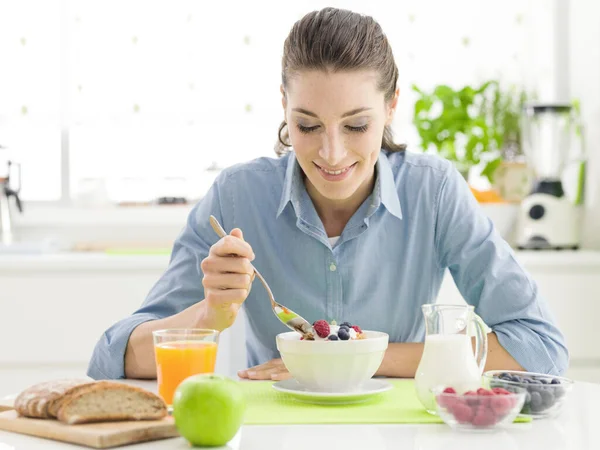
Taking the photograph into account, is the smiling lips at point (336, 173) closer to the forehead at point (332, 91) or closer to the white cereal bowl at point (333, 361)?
the forehead at point (332, 91)

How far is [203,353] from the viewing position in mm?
1420

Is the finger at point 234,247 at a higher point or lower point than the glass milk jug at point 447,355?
higher

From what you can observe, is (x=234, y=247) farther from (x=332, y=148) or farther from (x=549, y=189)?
(x=549, y=189)

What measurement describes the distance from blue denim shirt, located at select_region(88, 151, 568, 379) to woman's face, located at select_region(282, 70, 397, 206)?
0.15 metres

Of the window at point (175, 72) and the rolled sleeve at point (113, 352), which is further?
the window at point (175, 72)

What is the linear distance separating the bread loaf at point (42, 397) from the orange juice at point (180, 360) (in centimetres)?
14

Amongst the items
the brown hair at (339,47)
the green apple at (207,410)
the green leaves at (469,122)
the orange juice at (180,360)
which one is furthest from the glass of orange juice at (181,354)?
the green leaves at (469,122)

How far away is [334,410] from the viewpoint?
1.43 m

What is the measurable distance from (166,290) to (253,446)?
0.78 meters

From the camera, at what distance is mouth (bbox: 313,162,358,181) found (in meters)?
1.84

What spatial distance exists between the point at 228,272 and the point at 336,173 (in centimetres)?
35

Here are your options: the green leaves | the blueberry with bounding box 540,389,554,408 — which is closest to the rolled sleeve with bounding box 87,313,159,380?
the blueberry with bounding box 540,389,554,408

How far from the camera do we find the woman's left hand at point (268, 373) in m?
1.70

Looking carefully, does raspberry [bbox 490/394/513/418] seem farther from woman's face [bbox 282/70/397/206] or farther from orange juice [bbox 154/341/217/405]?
woman's face [bbox 282/70/397/206]
